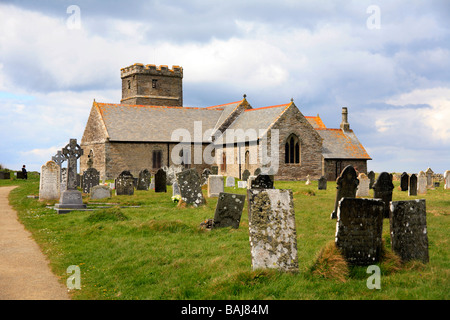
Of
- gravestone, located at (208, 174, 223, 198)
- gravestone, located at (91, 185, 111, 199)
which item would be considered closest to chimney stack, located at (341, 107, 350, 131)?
gravestone, located at (208, 174, 223, 198)

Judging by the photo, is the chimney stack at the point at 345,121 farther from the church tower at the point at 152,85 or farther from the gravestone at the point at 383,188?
the gravestone at the point at 383,188

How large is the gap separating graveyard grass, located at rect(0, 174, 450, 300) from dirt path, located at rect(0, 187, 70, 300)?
244 millimetres

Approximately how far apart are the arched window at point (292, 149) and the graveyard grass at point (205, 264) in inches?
1052

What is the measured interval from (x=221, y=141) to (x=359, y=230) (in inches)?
1505

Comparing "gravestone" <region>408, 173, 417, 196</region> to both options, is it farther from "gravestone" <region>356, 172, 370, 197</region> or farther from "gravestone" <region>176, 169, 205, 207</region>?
"gravestone" <region>176, 169, 205, 207</region>

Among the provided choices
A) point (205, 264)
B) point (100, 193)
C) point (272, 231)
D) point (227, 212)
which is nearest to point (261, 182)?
point (227, 212)

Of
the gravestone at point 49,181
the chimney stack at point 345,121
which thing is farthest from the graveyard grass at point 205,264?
the chimney stack at point 345,121

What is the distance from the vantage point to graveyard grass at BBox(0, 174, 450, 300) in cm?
684

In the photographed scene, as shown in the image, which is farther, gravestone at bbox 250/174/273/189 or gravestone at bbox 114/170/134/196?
gravestone at bbox 114/170/134/196

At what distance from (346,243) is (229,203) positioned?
4.94 metres

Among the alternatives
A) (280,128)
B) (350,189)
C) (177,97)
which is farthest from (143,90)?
(350,189)

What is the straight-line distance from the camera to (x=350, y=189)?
14.2 m

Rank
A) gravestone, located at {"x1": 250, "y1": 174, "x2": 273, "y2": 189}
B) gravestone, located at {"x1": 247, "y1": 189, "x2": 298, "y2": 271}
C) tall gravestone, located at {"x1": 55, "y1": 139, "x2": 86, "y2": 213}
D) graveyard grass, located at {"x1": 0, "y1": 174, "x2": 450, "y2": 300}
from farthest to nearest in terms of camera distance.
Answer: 1. tall gravestone, located at {"x1": 55, "y1": 139, "x2": 86, "y2": 213}
2. gravestone, located at {"x1": 250, "y1": 174, "x2": 273, "y2": 189}
3. gravestone, located at {"x1": 247, "y1": 189, "x2": 298, "y2": 271}
4. graveyard grass, located at {"x1": 0, "y1": 174, "x2": 450, "y2": 300}

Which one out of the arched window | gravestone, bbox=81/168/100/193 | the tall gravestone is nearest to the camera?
the tall gravestone
